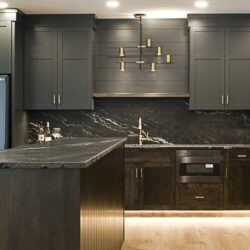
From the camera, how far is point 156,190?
651cm

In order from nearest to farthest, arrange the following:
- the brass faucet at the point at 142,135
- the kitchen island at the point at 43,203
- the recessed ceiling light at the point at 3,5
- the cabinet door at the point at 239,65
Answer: the kitchen island at the point at 43,203 < the recessed ceiling light at the point at 3,5 < the cabinet door at the point at 239,65 < the brass faucet at the point at 142,135

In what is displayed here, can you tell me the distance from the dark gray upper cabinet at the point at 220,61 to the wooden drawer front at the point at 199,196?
3.28 feet

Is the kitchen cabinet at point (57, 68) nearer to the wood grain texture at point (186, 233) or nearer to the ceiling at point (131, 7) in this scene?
the ceiling at point (131, 7)

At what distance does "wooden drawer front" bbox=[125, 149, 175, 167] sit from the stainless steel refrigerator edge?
1470 mm

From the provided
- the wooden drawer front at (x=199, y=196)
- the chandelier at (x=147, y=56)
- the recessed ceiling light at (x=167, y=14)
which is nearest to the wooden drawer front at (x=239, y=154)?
the wooden drawer front at (x=199, y=196)

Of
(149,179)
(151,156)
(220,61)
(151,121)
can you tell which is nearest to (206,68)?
(220,61)

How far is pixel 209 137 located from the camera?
23.2ft

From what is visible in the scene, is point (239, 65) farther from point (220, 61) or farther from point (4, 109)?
point (4, 109)

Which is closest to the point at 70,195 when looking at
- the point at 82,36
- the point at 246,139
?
the point at 82,36

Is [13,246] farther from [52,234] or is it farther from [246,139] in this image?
[246,139]

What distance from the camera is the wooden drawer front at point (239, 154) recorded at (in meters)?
6.42

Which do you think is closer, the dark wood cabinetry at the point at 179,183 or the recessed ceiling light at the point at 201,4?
the recessed ceiling light at the point at 201,4

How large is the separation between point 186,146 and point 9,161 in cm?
414

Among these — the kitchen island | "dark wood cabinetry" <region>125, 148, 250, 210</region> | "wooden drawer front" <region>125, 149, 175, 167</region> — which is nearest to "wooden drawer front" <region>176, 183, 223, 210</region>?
"dark wood cabinetry" <region>125, 148, 250, 210</region>
